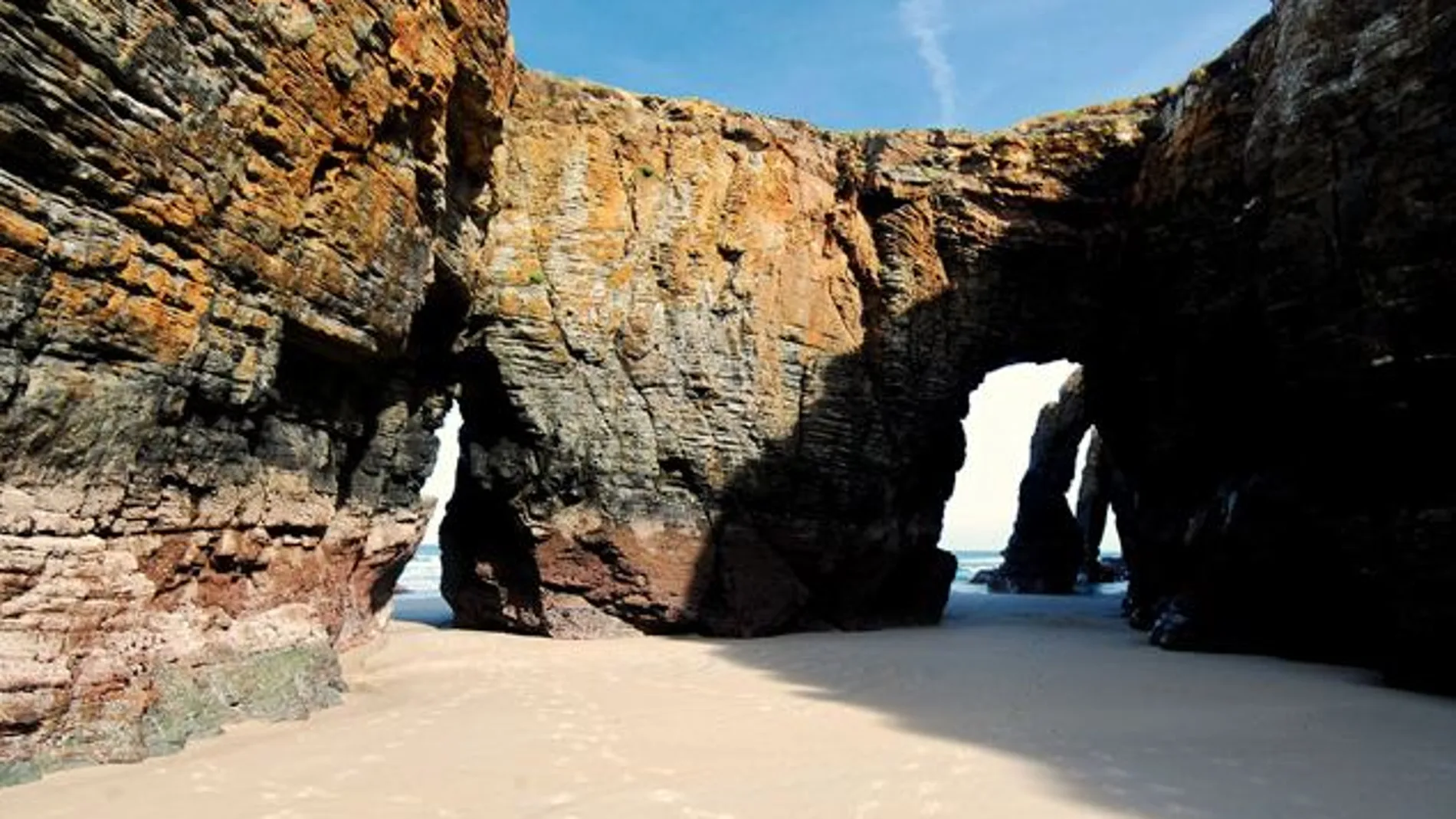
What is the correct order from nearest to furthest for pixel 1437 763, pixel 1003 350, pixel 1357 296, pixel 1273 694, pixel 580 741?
pixel 1437 763
pixel 580 741
pixel 1273 694
pixel 1357 296
pixel 1003 350

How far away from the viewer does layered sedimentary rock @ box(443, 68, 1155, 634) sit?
15.7 m

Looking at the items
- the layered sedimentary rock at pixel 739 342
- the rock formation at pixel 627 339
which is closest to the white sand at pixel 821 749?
the rock formation at pixel 627 339

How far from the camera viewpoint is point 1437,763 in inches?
235

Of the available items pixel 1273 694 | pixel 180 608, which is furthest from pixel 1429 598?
pixel 180 608

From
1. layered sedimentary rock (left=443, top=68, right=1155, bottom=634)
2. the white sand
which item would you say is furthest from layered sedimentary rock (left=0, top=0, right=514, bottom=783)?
layered sedimentary rock (left=443, top=68, right=1155, bottom=634)

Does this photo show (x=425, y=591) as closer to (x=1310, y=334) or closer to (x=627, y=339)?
(x=627, y=339)

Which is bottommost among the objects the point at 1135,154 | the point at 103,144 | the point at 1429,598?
the point at 1429,598

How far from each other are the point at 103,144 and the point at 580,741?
248 inches

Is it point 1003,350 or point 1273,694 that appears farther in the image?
point 1003,350

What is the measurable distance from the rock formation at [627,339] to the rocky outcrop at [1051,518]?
11.5 m

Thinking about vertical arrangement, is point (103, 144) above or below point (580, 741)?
above

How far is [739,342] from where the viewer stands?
17.1 metres

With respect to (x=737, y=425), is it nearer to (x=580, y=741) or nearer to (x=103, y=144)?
(x=580, y=741)

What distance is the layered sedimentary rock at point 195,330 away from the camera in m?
5.87
